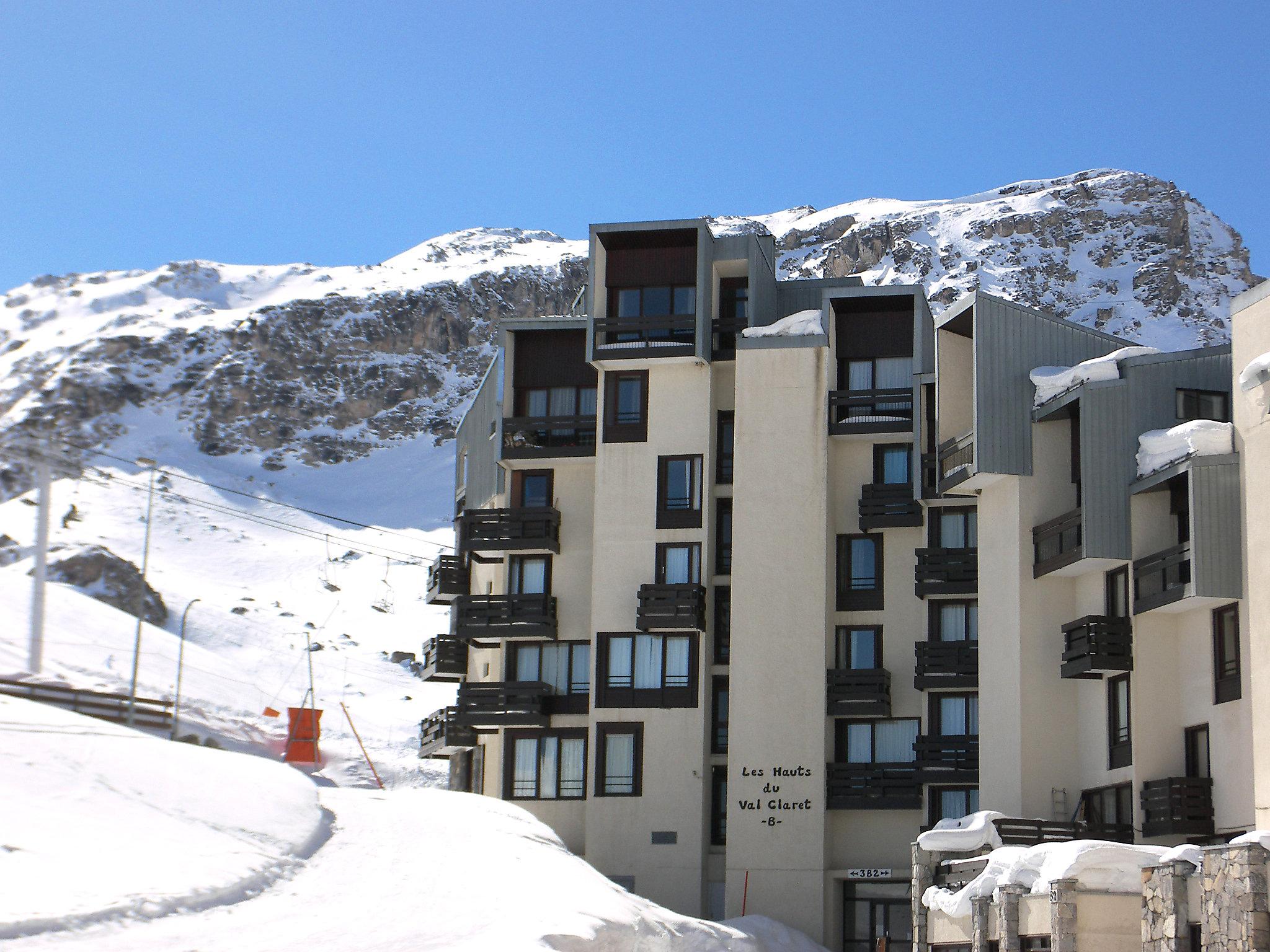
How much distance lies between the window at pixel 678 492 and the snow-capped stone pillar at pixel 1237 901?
27.7m

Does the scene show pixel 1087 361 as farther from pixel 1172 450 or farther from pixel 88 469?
pixel 88 469

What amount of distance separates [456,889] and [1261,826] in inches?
674

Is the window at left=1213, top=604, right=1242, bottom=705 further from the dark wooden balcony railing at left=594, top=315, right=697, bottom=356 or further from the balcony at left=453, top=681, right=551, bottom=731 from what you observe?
the balcony at left=453, top=681, right=551, bottom=731

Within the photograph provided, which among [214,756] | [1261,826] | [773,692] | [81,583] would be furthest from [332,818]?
[81,583]

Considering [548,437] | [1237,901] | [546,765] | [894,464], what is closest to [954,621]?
[894,464]

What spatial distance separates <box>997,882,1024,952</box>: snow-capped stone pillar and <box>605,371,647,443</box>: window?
24.5m

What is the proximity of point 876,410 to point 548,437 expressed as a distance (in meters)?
12.1

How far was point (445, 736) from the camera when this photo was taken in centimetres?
6031

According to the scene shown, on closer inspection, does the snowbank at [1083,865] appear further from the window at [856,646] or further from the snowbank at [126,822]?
the window at [856,646]

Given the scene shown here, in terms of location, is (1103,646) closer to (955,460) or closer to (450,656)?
(955,460)

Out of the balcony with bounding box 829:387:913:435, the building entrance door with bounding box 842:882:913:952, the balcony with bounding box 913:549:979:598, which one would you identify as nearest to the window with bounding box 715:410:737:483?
the balcony with bounding box 829:387:913:435

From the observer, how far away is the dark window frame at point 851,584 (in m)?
54.7

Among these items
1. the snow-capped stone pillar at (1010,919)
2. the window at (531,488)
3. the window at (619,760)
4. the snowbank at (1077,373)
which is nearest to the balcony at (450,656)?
the window at (531,488)

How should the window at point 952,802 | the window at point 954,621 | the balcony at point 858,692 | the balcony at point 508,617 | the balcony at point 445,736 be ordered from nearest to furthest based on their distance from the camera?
1. the window at point 952,802
2. the balcony at point 858,692
3. the window at point 954,621
4. the balcony at point 508,617
5. the balcony at point 445,736
